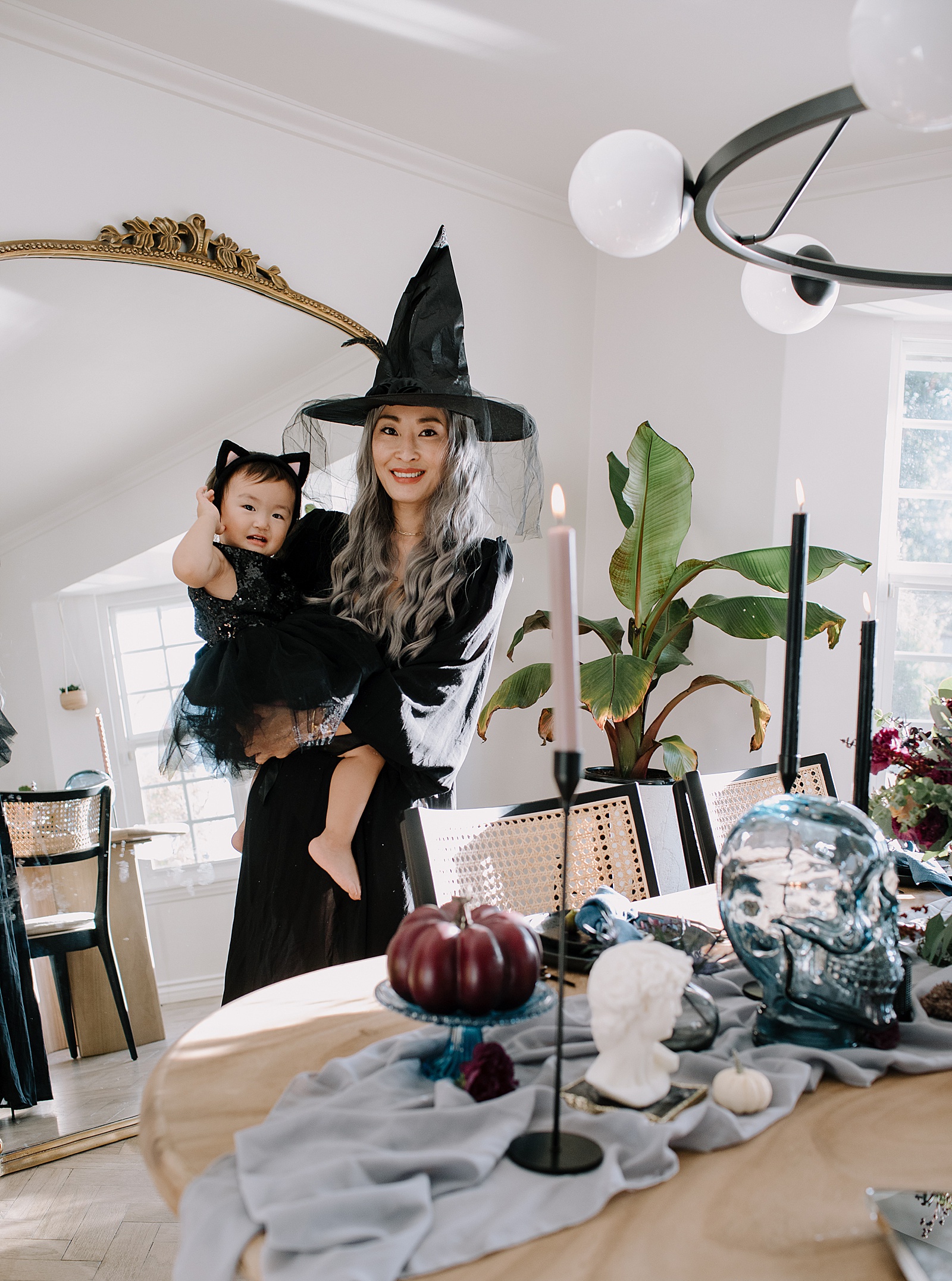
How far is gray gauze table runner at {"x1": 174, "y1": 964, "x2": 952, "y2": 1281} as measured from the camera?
558 millimetres

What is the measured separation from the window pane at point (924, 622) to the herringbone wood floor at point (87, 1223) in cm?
285

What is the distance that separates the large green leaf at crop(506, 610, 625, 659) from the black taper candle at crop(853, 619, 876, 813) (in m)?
1.80

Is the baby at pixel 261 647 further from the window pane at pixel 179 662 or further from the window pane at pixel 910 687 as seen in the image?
the window pane at pixel 910 687

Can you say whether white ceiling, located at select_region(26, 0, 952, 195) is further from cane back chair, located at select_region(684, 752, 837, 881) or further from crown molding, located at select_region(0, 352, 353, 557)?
cane back chair, located at select_region(684, 752, 837, 881)

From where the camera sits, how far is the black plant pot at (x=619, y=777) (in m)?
2.91

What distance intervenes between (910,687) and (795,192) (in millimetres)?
2628

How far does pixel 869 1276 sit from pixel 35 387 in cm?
229

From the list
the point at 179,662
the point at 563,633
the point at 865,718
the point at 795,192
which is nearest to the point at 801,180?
the point at 795,192

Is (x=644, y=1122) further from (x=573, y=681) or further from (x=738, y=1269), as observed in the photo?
(x=573, y=681)

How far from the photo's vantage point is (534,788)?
3342 millimetres

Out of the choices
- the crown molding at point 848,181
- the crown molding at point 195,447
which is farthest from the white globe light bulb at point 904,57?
the crown molding at point 848,181

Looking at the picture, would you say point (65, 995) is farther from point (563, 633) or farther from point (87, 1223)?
point (563, 633)

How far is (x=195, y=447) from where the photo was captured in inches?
92.1

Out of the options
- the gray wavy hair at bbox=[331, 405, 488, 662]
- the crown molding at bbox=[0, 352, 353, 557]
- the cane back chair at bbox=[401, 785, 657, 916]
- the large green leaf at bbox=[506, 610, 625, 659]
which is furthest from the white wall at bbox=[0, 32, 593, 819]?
the cane back chair at bbox=[401, 785, 657, 916]
